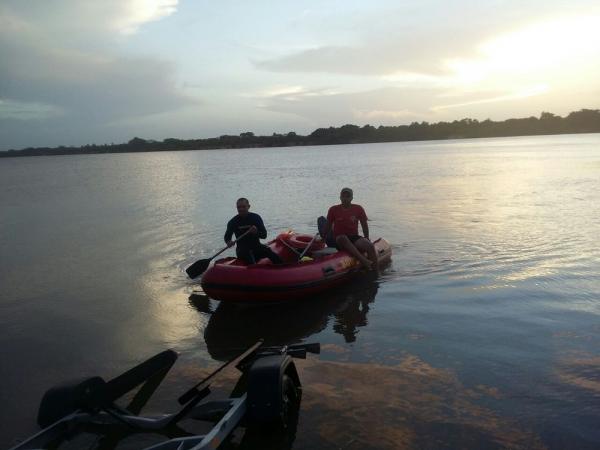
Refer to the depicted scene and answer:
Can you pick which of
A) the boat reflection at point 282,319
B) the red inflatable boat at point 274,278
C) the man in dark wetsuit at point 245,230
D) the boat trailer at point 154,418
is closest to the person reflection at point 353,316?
the boat reflection at point 282,319

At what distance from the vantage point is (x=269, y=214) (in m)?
19.1

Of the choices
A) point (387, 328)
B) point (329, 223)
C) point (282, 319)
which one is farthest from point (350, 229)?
point (387, 328)

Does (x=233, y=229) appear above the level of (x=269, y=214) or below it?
above

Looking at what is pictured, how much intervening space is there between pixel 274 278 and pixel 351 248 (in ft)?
6.66

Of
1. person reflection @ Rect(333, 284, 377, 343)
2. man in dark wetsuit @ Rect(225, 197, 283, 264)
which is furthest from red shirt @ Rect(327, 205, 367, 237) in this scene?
man in dark wetsuit @ Rect(225, 197, 283, 264)

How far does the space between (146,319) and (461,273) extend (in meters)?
5.43

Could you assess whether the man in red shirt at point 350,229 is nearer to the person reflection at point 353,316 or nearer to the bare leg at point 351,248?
the bare leg at point 351,248

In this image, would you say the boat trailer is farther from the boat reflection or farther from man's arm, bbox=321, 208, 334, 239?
man's arm, bbox=321, 208, 334, 239

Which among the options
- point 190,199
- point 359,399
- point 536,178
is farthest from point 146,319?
point 536,178

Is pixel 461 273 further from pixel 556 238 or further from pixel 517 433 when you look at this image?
pixel 517 433

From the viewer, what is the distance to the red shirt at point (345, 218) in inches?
364

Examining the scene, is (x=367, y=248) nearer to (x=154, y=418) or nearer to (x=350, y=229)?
(x=350, y=229)

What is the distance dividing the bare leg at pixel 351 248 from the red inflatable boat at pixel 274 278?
3.7 inches

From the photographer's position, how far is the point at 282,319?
7.25m
